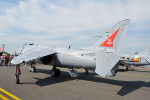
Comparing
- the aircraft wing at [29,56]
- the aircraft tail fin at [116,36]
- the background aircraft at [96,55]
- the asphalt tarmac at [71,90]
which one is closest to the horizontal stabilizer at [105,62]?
the background aircraft at [96,55]

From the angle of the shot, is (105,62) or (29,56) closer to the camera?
(105,62)

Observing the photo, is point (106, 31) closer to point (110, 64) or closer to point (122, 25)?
point (122, 25)

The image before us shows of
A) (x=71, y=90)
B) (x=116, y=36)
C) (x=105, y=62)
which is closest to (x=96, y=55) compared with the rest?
(x=105, y=62)

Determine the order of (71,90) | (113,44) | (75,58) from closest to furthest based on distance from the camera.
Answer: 1. (71,90)
2. (113,44)
3. (75,58)

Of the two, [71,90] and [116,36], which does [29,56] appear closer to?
[71,90]

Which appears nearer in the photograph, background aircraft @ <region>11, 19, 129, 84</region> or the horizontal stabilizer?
the horizontal stabilizer

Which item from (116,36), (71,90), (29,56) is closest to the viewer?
(71,90)

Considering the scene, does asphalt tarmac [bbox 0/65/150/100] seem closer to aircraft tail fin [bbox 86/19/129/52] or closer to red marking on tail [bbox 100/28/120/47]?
aircraft tail fin [bbox 86/19/129/52]

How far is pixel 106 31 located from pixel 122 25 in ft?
4.16

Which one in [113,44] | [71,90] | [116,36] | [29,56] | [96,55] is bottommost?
[71,90]

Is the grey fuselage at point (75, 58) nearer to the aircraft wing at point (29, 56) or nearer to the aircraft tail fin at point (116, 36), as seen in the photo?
the aircraft wing at point (29, 56)

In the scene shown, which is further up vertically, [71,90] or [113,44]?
[113,44]

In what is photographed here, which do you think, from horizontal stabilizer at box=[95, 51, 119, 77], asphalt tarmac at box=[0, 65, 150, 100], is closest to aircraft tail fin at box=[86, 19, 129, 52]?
horizontal stabilizer at box=[95, 51, 119, 77]

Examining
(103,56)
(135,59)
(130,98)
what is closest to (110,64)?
(103,56)
